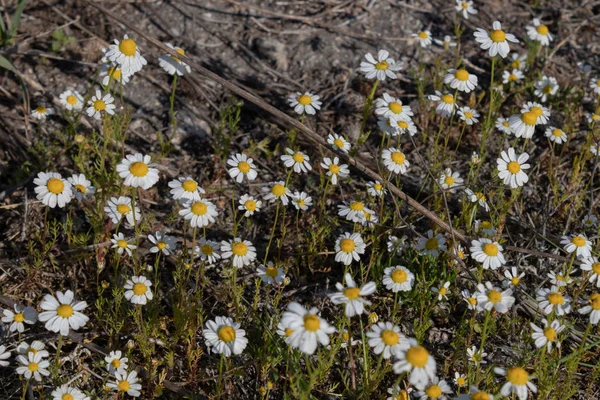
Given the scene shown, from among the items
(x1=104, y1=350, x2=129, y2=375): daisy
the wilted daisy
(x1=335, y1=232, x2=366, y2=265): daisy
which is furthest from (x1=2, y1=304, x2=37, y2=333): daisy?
the wilted daisy

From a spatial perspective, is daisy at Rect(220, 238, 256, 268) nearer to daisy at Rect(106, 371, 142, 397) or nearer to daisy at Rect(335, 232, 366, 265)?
daisy at Rect(335, 232, 366, 265)

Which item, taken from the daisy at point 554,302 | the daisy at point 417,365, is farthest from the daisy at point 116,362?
the daisy at point 554,302

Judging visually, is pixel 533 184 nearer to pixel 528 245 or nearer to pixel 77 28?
pixel 528 245

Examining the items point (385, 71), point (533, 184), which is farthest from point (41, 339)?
point (533, 184)

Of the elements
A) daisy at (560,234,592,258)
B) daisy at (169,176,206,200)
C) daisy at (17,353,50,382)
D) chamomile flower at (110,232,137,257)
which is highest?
daisy at (169,176,206,200)

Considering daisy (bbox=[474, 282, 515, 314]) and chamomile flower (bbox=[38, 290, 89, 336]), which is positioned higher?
daisy (bbox=[474, 282, 515, 314])

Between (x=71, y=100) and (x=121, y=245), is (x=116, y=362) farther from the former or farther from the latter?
(x=71, y=100)

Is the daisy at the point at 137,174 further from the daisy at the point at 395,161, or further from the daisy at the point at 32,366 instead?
the daisy at the point at 395,161

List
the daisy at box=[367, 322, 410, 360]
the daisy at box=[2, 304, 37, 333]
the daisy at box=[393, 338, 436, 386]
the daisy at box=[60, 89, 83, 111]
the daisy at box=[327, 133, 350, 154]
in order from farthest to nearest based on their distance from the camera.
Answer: the daisy at box=[60, 89, 83, 111], the daisy at box=[327, 133, 350, 154], the daisy at box=[2, 304, 37, 333], the daisy at box=[367, 322, 410, 360], the daisy at box=[393, 338, 436, 386]
